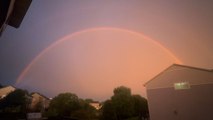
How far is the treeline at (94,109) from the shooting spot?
32.1 metres

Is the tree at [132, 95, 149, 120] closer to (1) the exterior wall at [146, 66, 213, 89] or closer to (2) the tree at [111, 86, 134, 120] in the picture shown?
(2) the tree at [111, 86, 134, 120]

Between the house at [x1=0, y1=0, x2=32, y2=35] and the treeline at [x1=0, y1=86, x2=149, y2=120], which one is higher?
the house at [x1=0, y1=0, x2=32, y2=35]

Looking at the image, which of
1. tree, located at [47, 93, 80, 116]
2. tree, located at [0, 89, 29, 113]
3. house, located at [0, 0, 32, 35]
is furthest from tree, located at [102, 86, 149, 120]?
house, located at [0, 0, 32, 35]

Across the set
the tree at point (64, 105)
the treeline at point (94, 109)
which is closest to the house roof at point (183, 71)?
the treeline at point (94, 109)

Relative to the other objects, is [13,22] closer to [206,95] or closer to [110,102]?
[206,95]

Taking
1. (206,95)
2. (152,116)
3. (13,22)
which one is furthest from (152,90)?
(13,22)

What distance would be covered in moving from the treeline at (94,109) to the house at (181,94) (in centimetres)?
901

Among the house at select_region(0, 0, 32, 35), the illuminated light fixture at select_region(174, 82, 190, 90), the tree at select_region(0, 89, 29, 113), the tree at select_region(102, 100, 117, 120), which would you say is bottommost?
the tree at select_region(102, 100, 117, 120)

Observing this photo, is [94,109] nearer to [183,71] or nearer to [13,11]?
[183,71]

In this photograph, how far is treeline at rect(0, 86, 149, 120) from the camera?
3206cm

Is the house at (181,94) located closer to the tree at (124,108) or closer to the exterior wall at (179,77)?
the exterior wall at (179,77)

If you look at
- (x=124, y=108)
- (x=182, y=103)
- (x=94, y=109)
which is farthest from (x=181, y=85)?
(x=94, y=109)

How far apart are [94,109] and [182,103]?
19.8m

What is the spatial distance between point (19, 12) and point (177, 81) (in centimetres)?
2235
